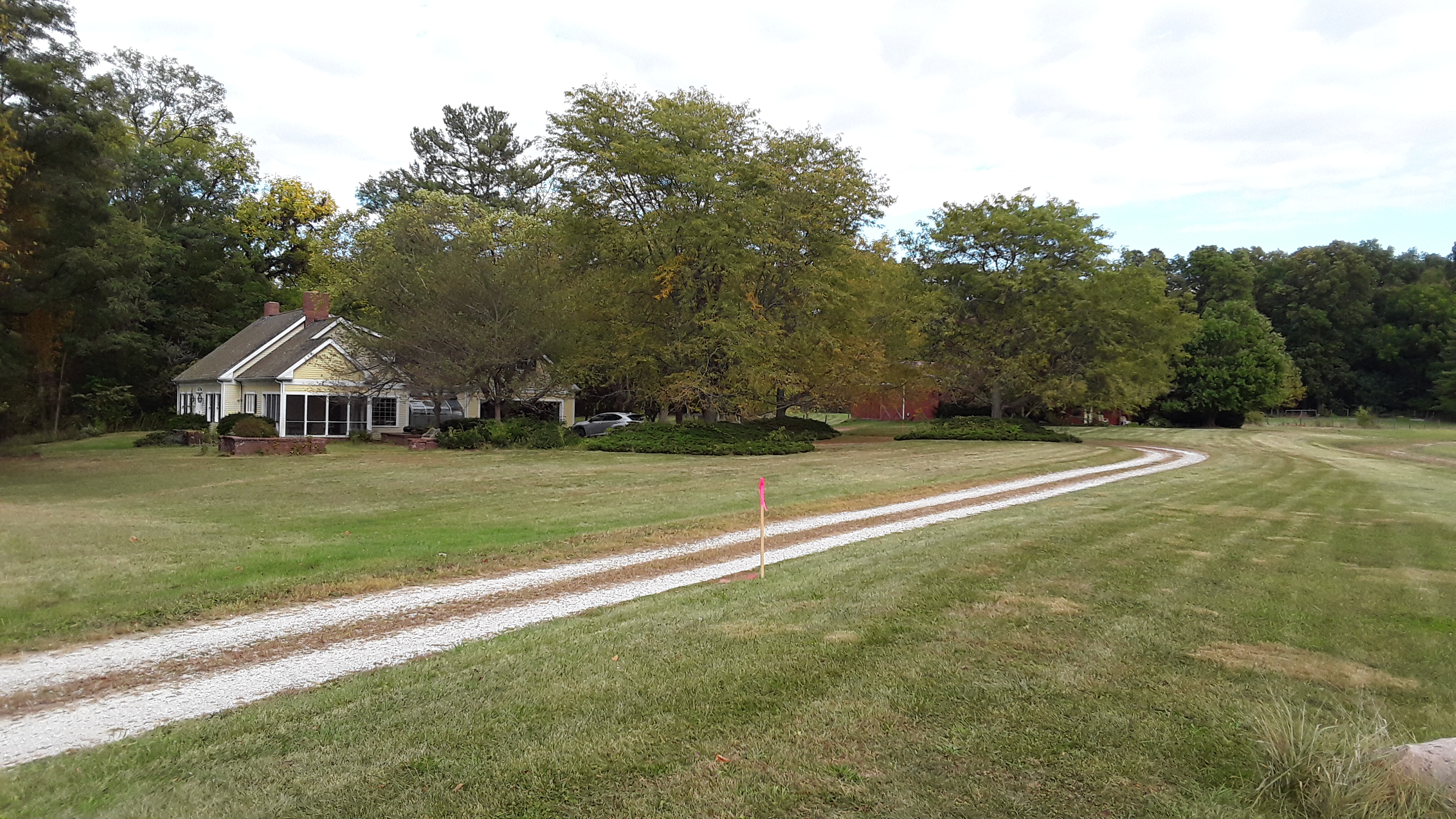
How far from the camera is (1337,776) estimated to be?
350 cm

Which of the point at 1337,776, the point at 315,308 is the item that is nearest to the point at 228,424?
the point at 315,308

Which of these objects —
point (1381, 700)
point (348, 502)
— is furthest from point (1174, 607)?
point (348, 502)

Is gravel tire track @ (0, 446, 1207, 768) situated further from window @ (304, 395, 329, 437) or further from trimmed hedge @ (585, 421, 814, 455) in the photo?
window @ (304, 395, 329, 437)

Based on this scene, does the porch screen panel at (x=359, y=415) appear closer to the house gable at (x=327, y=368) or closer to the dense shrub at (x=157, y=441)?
the house gable at (x=327, y=368)

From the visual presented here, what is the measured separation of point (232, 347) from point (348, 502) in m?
31.2

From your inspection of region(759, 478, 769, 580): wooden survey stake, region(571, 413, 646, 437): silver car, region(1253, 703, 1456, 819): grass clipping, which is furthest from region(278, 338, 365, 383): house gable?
region(1253, 703, 1456, 819): grass clipping

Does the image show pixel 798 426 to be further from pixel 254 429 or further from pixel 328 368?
pixel 254 429

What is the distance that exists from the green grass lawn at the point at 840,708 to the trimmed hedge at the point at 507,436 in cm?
2307

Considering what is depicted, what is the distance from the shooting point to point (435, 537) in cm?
1101

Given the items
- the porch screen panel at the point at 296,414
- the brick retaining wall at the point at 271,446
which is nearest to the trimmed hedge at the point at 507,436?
the brick retaining wall at the point at 271,446

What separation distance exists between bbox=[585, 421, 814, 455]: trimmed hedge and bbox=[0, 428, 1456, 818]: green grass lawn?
2081cm

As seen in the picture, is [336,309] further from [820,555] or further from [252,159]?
[820,555]

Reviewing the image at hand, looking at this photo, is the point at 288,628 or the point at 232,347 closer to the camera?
the point at 288,628

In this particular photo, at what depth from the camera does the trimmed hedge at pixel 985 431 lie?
1467 inches
